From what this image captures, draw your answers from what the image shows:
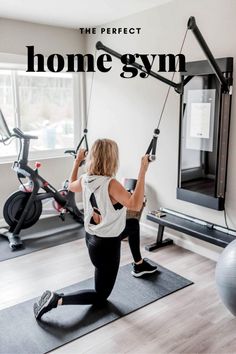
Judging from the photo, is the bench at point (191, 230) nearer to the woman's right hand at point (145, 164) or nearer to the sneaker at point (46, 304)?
the woman's right hand at point (145, 164)

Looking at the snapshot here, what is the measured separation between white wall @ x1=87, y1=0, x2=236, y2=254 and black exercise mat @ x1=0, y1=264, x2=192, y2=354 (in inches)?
34.7

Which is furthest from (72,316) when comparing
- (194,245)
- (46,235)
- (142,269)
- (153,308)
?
(46,235)

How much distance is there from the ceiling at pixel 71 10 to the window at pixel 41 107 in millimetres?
720


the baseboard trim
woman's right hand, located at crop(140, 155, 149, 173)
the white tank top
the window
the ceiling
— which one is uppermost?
the ceiling

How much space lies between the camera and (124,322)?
230 cm

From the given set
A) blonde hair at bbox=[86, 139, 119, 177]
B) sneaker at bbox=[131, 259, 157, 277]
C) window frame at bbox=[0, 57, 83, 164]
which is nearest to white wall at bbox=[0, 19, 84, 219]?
window frame at bbox=[0, 57, 83, 164]

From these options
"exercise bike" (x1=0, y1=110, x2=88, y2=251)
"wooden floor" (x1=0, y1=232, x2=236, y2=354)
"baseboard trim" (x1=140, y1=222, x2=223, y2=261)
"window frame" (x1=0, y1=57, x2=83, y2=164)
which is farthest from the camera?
"window frame" (x1=0, y1=57, x2=83, y2=164)

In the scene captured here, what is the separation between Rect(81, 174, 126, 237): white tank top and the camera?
7.06 feet

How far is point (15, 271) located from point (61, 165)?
1.88 meters

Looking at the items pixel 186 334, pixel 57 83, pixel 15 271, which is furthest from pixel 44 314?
pixel 57 83

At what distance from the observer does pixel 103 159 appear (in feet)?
7.13

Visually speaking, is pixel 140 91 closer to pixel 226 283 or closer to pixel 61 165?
pixel 61 165

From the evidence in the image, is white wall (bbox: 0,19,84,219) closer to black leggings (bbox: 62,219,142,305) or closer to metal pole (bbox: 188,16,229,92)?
black leggings (bbox: 62,219,142,305)

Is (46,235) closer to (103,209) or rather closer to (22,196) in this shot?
(22,196)
